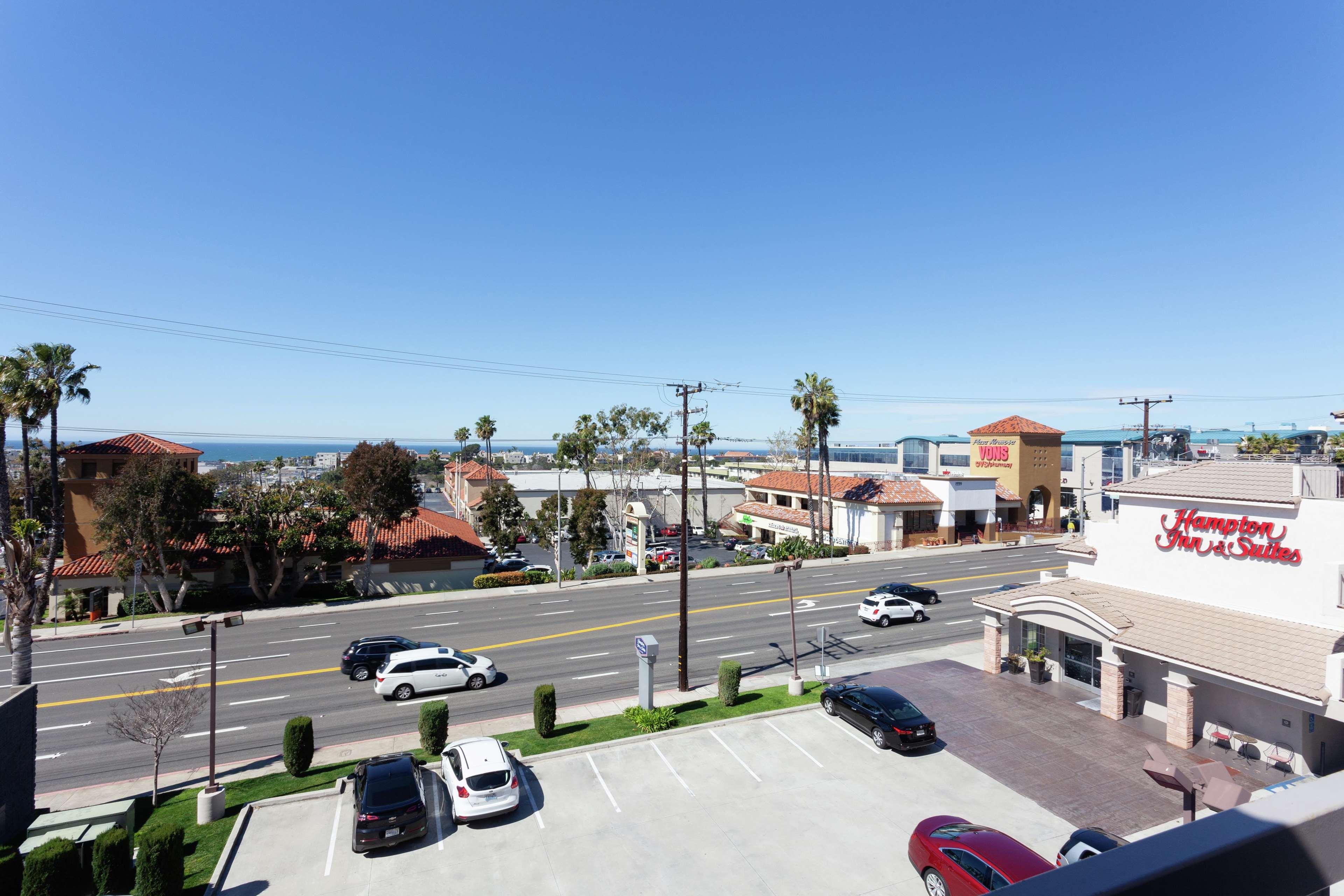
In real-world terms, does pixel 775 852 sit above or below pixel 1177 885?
below

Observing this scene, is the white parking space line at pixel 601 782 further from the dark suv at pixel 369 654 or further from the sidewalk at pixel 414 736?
the dark suv at pixel 369 654

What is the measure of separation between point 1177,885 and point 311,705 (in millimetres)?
29218

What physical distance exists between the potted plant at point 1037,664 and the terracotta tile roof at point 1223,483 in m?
6.85

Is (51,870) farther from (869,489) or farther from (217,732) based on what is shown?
(869,489)

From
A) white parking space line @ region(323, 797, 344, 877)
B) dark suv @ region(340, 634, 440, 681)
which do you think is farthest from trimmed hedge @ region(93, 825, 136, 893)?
dark suv @ region(340, 634, 440, 681)

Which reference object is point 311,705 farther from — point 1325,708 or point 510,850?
point 1325,708

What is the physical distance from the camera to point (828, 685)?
26031mm

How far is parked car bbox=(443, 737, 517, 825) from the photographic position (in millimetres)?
16484

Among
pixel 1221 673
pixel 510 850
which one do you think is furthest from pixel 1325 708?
pixel 510 850

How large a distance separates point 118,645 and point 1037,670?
42.8 m

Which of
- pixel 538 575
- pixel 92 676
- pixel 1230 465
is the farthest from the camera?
pixel 538 575

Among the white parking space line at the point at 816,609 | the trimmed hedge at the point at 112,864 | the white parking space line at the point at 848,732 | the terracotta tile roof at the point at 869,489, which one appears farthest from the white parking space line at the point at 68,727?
the terracotta tile roof at the point at 869,489

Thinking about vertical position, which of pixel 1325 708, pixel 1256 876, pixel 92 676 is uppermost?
pixel 1256 876

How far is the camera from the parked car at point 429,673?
84.7 feet
